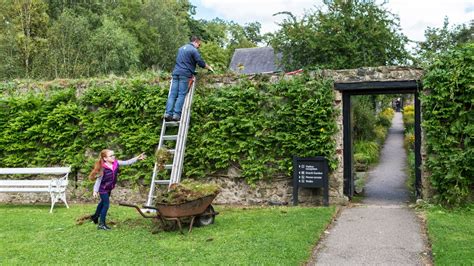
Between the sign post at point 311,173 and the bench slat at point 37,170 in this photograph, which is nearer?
the sign post at point 311,173

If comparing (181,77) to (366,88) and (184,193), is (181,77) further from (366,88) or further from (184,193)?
(366,88)

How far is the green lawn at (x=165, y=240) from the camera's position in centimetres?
610

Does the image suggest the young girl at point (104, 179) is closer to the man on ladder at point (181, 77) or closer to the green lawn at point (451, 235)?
the man on ladder at point (181, 77)

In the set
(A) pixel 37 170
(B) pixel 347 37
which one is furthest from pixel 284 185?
(B) pixel 347 37

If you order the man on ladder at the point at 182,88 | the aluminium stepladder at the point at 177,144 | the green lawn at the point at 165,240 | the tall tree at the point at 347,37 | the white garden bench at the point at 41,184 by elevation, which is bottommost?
the green lawn at the point at 165,240

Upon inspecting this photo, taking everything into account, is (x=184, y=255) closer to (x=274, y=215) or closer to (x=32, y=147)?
(x=274, y=215)

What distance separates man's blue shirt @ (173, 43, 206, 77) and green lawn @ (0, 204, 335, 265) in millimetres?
3070

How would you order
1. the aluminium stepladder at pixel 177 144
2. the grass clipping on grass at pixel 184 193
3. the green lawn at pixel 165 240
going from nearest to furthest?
the green lawn at pixel 165 240
the grass clipping on grass at pixel 184 193
the aluminium stepladder at pixel 177 144

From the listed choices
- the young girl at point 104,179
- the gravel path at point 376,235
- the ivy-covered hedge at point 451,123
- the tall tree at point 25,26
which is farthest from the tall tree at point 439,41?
the tall tree at point 25,26

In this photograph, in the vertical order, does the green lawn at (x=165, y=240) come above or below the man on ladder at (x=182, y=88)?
below

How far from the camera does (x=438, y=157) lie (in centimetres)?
934

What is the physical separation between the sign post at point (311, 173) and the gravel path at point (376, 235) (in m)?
0.72

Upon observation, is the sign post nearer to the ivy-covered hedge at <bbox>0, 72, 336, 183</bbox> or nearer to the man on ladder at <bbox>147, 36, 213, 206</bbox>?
the ivy-covered hedge at <bbox>0, 72, 336, 183</bbox>

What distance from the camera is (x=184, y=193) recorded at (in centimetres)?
732
